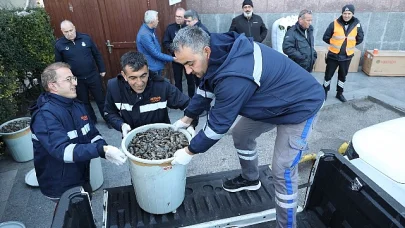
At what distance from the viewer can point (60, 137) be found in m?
2.37

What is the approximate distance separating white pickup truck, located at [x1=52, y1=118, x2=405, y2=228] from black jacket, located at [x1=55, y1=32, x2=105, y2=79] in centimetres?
288

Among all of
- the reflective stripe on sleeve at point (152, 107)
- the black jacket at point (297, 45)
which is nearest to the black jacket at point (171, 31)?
the black jacket at point (297, 45)

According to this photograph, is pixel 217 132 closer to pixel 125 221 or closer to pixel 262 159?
pixel 125 221

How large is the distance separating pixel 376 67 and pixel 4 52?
8694mm

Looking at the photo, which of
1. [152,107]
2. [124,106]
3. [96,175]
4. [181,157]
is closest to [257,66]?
[181,157]

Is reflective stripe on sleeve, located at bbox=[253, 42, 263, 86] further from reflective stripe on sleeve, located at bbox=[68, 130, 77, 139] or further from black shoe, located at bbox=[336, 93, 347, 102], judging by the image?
black shoe, located at bbox=[336, 93, 347, 102]

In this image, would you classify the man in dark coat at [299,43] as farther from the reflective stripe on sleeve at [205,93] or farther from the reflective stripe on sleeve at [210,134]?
the reflective stripe on sleeve at [210,134]

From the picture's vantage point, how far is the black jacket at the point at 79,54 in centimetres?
502

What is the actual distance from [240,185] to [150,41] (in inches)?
129

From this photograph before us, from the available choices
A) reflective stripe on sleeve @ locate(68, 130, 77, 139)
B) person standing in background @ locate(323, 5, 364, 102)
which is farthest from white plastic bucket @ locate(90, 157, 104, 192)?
person standing in background @ locate(323, 5, 364, 102)

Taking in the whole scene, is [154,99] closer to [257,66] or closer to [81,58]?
[257,66]


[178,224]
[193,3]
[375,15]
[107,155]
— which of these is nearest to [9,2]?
[193,3]

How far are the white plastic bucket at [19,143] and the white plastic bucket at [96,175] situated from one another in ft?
4.89

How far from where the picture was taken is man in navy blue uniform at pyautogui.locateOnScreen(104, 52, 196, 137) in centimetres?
276
